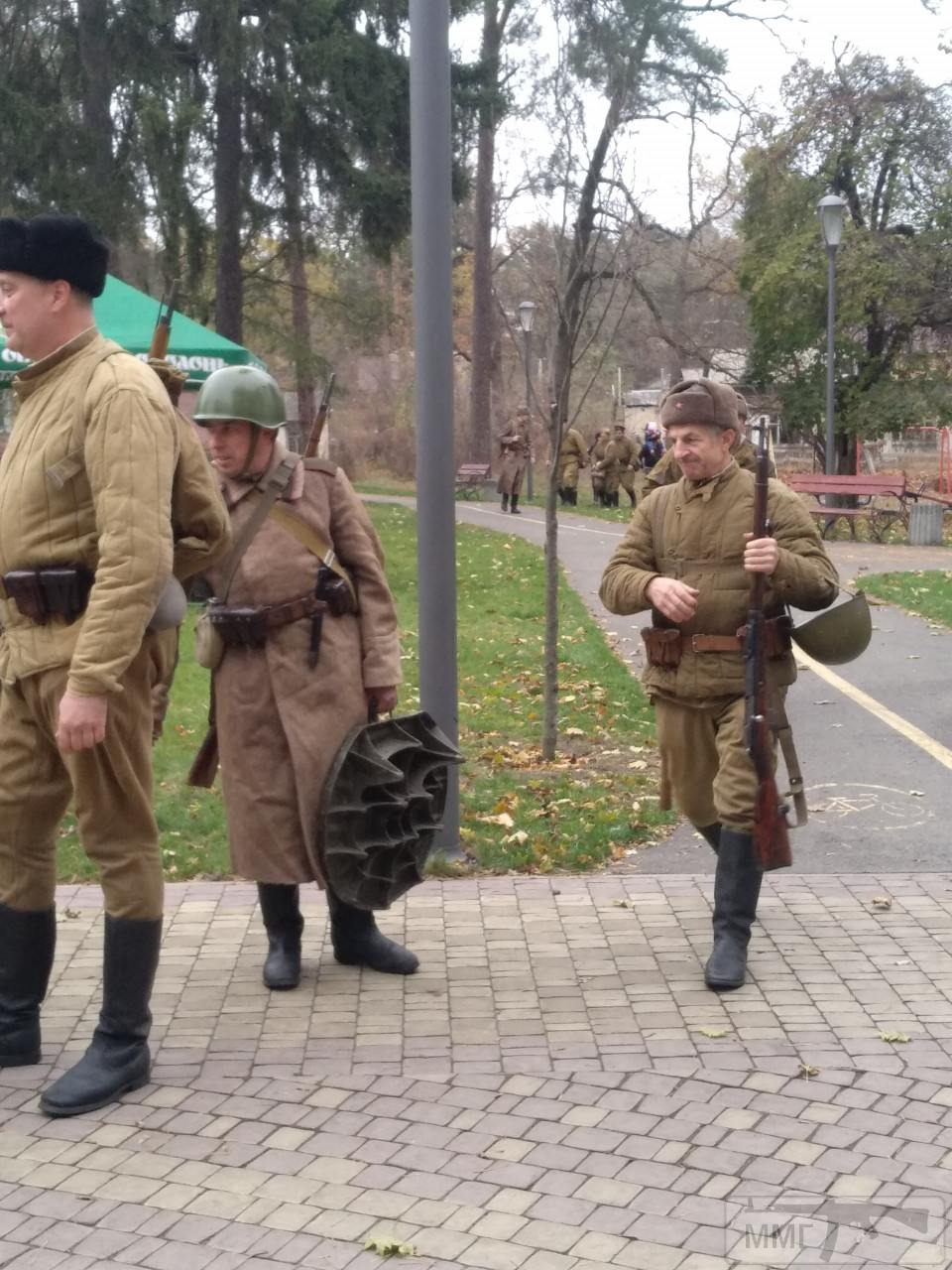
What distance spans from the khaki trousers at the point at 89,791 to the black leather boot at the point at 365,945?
41.0 inches

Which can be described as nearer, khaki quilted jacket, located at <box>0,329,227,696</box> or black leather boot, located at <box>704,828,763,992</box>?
khaki quilted jacket, located at <box>0,329,227,696</box>

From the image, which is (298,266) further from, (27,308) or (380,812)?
(27,308)

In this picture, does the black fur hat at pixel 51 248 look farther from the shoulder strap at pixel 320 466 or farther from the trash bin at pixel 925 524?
the trash bin at pixel 925 524

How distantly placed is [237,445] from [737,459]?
168cm

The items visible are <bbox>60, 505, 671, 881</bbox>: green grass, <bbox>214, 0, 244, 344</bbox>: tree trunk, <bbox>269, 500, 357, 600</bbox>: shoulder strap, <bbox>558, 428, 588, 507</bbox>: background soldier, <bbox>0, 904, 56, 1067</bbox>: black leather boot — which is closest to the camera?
<bbox>0, 904, 56, 1067</bbox>: black leather boot

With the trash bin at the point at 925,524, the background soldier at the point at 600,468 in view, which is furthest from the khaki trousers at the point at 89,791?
the background soldier at the point at 600,468

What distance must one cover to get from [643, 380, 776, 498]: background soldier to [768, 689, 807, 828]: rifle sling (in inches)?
29.0

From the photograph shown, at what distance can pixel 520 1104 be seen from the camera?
4332 millimetres

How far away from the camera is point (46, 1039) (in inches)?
191

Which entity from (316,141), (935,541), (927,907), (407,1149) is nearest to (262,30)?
(316,141)

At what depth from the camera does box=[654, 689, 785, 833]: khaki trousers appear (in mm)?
5215

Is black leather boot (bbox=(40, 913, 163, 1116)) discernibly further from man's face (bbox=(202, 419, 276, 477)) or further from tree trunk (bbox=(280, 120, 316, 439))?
tree trunk (bbox=(280, 120, 316, 439))

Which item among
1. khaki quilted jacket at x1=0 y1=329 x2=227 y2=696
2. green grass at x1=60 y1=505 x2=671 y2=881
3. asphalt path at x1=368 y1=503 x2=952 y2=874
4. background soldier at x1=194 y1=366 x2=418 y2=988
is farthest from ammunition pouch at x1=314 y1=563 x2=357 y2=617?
asphalt path at x1=368 y1=503 x2=952 y2=874

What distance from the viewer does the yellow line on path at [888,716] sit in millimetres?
8672
